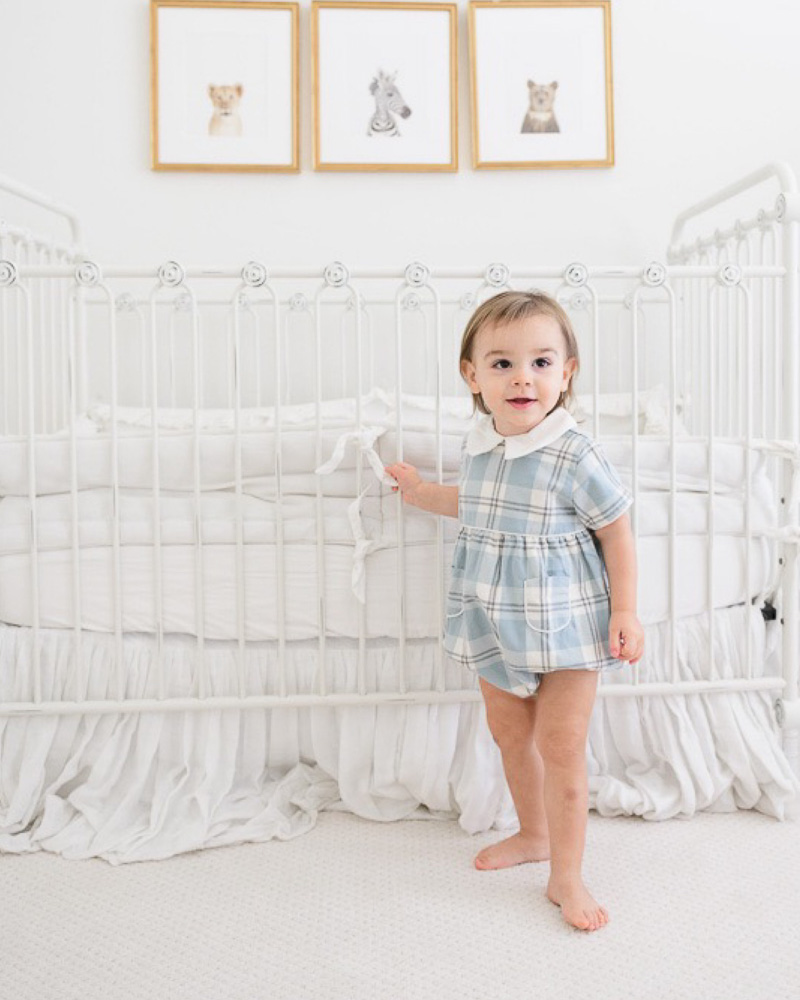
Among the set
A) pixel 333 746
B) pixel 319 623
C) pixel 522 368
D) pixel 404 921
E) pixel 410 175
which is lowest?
pixel 404 921

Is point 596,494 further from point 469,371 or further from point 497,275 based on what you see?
point 497,275

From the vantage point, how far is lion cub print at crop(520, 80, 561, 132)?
7.67 feet

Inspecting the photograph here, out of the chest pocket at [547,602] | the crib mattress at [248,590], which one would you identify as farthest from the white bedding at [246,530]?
the chest pocket at [547,602]

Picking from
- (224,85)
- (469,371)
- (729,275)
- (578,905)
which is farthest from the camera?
(224,85)

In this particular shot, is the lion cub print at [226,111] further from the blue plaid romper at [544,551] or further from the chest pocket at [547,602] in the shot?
the chest pocket at [547,602]

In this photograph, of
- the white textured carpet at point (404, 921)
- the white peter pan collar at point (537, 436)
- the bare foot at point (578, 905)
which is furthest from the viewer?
the white peter pan collar at point (537, 436)

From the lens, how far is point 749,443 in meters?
1.49

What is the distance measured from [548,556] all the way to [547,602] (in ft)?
0.20

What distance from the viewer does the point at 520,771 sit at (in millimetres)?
1350

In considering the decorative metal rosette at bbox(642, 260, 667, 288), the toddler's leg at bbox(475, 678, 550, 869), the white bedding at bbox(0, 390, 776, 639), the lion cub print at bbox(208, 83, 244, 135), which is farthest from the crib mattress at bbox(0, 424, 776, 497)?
the lion cub print at bbox(208, 83, 244, 135)

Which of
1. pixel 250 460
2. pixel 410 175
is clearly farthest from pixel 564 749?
pixel 410 175

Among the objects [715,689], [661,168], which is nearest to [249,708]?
[715,689]

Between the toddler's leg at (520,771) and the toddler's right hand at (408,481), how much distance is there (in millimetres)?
287

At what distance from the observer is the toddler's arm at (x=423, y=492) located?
138cm
